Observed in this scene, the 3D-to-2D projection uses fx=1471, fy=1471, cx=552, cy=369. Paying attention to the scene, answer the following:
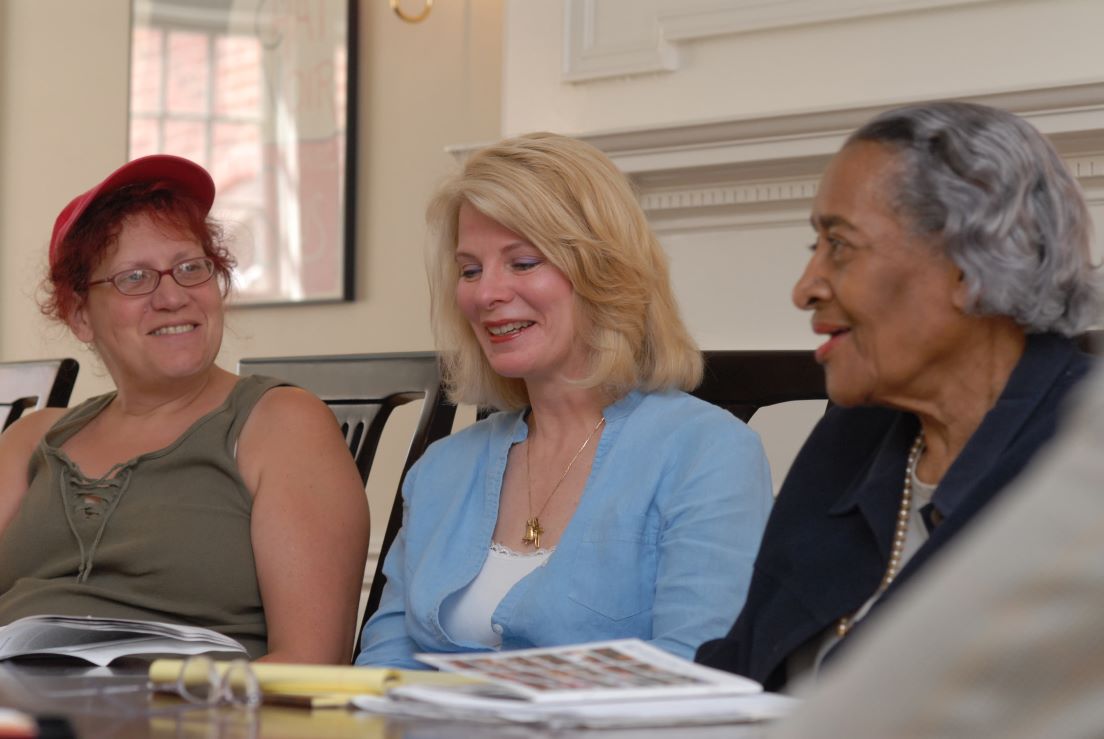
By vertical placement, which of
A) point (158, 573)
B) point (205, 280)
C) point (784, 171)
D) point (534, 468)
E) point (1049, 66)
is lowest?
point (158, 573)

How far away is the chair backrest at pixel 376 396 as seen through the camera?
2.11 meters

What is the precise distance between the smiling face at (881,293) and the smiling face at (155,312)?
1.14 metres

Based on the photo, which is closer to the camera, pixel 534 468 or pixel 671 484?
pixel 671 484

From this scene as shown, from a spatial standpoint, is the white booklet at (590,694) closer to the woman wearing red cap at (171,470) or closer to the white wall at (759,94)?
the woman wearing red cap at (171,470)

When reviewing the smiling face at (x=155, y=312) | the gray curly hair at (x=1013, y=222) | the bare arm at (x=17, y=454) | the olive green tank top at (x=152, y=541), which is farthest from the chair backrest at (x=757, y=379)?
the bare arm at (x=17, y=454)

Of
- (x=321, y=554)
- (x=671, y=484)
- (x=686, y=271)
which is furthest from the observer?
(x=686, y=271)

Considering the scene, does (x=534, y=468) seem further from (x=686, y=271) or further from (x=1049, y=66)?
(x=1049, y=66)

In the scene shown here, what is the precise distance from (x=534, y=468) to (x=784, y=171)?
0.76 metres

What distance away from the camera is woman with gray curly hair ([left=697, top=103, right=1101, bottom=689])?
127cm

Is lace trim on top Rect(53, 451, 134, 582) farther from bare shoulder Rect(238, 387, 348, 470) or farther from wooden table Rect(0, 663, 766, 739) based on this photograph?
wooden table Rect(0, 663, 766, 739)

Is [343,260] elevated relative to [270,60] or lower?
lower

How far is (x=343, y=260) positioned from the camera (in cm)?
361

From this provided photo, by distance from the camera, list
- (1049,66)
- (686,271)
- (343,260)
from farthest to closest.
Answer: (343,260) → (686,271) → (1049,66)

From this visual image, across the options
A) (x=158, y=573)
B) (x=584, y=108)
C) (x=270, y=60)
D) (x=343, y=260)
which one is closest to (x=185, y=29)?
(x=270, y=60)
